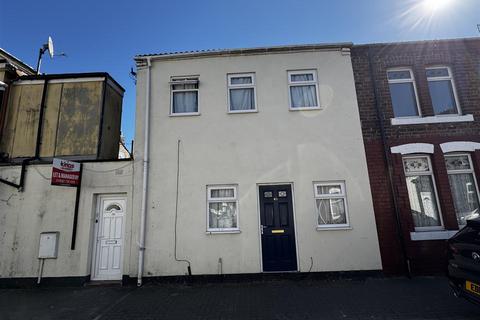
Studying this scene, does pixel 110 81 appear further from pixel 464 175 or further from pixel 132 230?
pixel 464 175

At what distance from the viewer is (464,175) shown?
7430 millimetres

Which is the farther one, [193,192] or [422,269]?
[193,192]

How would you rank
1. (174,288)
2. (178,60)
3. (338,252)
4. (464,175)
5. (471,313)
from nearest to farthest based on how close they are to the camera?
1. (471,313)
2. (174,288)
3. (338,252)
4. (464,175)
5. (178,60)

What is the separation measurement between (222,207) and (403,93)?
6653mm

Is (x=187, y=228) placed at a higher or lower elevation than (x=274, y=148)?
lower

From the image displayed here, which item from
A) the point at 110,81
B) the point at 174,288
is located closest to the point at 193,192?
the point at 174,288

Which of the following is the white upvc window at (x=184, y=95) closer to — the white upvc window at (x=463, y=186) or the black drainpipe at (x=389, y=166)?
the black drainpipe at (x=389, y=166)

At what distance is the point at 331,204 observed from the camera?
7262 millimetres

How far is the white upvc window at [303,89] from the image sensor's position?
7.96 m

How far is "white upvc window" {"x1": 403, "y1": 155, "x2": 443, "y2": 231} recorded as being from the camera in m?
7.21

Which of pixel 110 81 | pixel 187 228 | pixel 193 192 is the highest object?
pixel 110 81

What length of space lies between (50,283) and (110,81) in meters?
6.21

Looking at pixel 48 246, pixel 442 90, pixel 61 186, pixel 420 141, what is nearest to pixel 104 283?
pixel 48 246

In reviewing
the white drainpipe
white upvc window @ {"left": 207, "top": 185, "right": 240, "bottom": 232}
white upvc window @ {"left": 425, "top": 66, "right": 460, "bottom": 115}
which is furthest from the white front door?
white upvc window @ {"left": 425, "top": 66, "right": 460, "bottom": 115}
